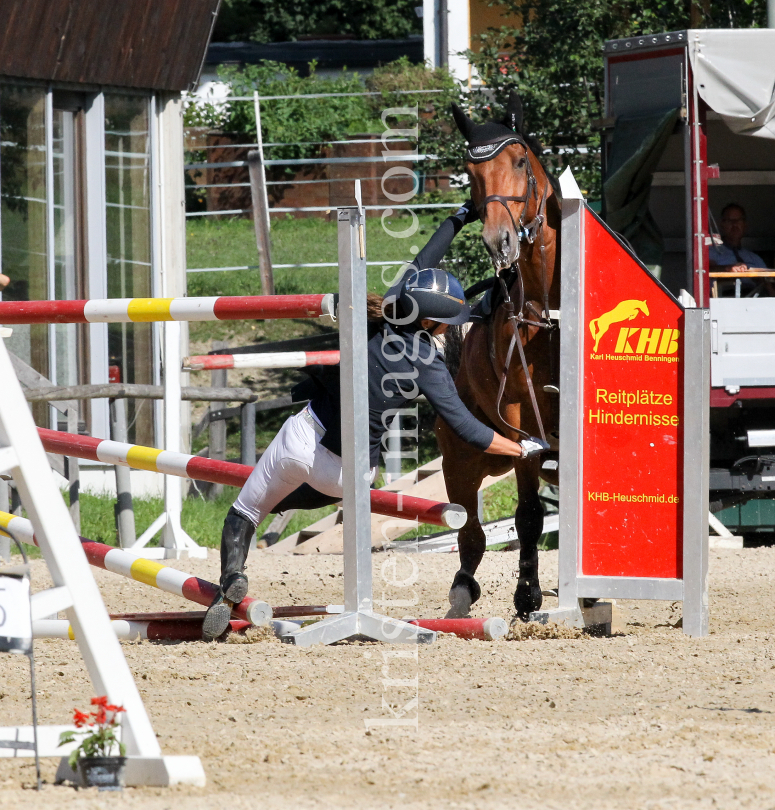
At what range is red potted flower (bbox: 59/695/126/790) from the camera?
281 centimetres

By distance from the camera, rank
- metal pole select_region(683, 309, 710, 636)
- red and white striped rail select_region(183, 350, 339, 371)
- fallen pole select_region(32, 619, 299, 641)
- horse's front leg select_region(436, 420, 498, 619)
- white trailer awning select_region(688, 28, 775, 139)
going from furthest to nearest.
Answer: white trailer awning select_region(688, 28, 775, 139) → red and white striped rail select_region(183, 350, 339, 371) → horse's front leg select_region(436, 420, 498, 619) → metal pole select_region(683, 309, 710, 636) → fallen pole select_region(32, 619, 299, 641)

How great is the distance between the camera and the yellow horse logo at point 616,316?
499 cm

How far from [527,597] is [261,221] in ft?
32.9

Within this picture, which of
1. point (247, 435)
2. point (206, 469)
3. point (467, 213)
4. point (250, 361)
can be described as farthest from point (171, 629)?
point (247, 435)

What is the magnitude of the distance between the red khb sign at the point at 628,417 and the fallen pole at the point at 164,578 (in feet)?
4.71

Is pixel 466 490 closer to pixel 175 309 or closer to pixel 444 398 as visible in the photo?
pixel 444 398

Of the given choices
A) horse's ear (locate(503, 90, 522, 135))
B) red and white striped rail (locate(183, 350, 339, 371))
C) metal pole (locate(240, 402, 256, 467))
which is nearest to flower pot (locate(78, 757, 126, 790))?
horse's ear (locate(503, 90, 522, 135))

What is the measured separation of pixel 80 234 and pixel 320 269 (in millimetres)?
6527

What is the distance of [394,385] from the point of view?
4465 mm

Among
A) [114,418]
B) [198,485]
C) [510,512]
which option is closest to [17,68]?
[114,418]

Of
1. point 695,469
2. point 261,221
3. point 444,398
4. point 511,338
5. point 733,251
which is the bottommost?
point 695,469

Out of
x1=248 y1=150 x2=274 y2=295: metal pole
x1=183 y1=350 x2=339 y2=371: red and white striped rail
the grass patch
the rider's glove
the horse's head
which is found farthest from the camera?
the grass patch

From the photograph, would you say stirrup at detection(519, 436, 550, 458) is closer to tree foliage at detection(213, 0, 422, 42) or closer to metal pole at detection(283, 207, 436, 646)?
metal pole at detection(283, 207, 436, 646)

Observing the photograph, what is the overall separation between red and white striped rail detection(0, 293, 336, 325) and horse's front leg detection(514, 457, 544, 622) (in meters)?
1.81
